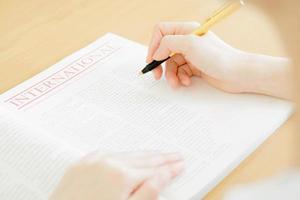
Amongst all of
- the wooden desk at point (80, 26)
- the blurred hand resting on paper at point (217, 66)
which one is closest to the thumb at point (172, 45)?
the blurred hand resting on paper at point (217, 66)

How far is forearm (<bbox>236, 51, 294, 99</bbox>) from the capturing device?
2.58ft

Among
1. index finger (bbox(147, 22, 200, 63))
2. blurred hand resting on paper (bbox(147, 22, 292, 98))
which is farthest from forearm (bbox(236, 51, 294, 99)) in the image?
index finger (bbox(147, 22, 200, 63))

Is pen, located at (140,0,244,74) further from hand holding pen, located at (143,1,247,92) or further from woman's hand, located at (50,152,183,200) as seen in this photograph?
woman's hand, located at (50,152,183,200)

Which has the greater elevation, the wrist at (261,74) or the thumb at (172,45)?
the thumb at (172,45)

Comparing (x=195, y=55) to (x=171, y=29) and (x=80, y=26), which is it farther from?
(x=80, y=26)

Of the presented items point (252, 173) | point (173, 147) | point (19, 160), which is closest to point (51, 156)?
point (19, 160)

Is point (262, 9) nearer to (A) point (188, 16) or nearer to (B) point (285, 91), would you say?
(B) point (285, 91)

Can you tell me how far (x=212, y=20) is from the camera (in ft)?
2.76

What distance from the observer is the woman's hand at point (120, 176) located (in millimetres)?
624

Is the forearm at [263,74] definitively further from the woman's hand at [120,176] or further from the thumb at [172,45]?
the woman's hand at [120,176]

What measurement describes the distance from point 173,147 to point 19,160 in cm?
24

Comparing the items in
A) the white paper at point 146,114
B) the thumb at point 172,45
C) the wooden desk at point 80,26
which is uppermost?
the thumb at point 172,45

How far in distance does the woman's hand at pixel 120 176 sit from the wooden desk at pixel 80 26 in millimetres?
332

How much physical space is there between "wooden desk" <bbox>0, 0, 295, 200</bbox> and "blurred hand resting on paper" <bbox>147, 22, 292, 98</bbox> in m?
0.08
